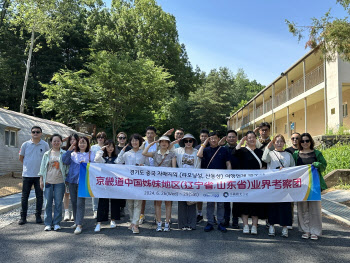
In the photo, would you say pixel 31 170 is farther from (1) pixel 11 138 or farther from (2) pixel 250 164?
(1) pixel 11 138

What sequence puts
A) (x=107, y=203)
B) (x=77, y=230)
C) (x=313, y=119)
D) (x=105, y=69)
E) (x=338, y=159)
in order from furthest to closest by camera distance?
(x=105, y=69) → (x=313, y=119) → (x=338, y=159) → (x=107, y=203) → (x=77, y=230)

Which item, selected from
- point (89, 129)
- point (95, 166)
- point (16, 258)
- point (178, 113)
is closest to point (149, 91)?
point (89, 129)

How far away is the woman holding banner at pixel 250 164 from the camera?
640 cm

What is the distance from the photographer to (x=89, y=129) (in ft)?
101

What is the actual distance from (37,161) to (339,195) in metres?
9.19

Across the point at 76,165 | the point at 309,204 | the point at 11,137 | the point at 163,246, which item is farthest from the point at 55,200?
the point at 11,137

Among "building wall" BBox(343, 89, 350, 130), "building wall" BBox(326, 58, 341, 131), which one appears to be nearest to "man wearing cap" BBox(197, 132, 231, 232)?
"building wall" BBox(326, 58, 341, 131)

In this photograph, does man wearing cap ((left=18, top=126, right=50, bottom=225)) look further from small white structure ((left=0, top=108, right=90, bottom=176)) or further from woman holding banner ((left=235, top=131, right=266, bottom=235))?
small white structure ((left=0, top=108, right=90, bottom=176))

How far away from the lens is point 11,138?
17891 millimetres

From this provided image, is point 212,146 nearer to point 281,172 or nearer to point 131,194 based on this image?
point 281,172

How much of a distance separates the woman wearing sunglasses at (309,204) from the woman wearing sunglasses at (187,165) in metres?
2.00

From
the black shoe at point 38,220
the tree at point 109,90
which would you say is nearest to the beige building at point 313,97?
the tree at point 109,90

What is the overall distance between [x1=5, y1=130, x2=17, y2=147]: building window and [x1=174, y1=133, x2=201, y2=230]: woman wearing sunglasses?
1371 cm

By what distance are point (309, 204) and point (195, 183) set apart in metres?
2.18
